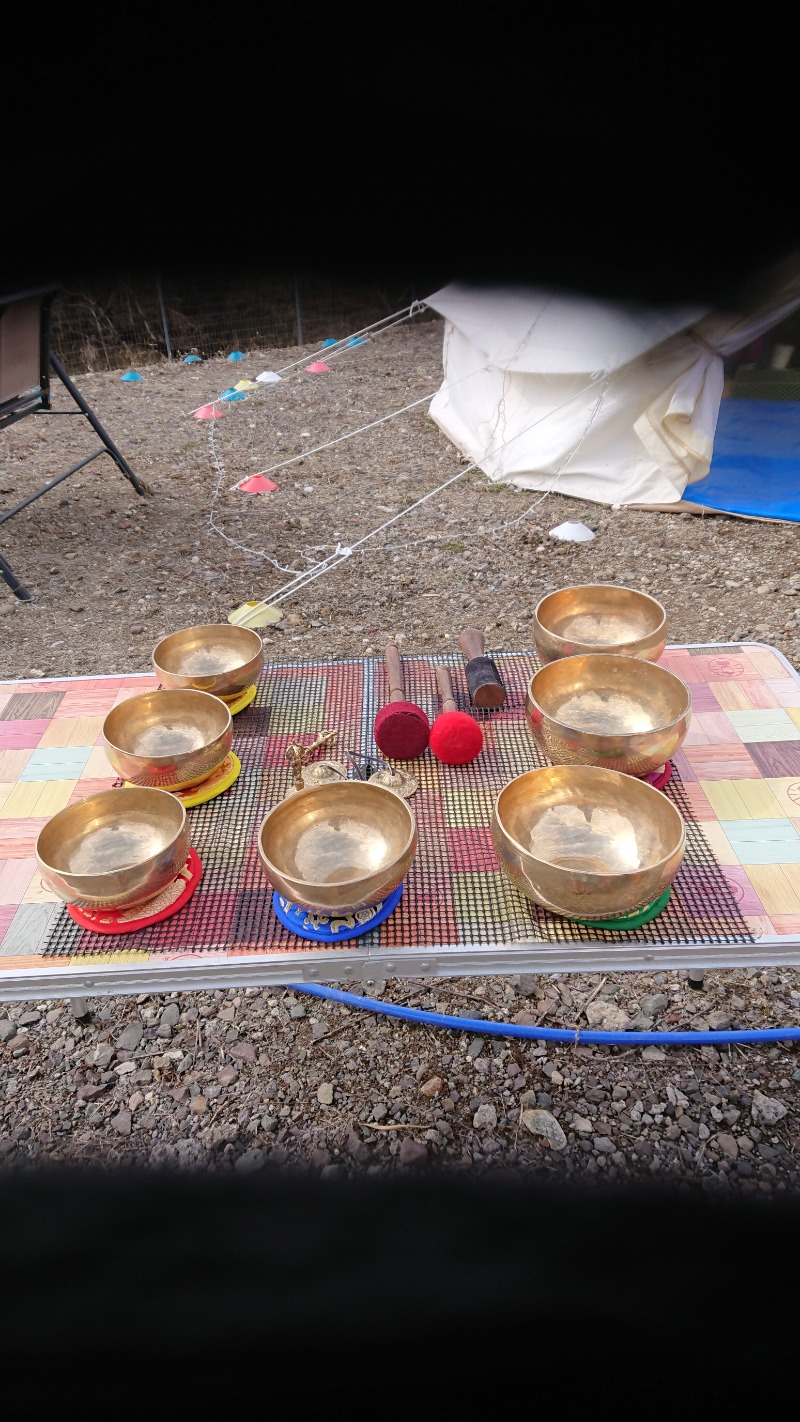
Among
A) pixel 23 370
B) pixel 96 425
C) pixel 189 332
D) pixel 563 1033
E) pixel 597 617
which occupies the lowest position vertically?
pixel 189 332

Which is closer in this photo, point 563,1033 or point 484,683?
point 484,683

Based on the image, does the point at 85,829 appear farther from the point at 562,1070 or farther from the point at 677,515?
the point at 677,515

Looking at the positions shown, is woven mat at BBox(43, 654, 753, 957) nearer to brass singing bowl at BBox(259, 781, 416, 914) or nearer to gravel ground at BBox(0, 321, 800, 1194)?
brass singing bowl at BBox(259, 781, 416, 914)

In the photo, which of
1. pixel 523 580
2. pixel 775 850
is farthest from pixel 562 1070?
pixel 523 580

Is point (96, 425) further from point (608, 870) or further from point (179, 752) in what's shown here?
point (608, 870)

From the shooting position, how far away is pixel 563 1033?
1.72m

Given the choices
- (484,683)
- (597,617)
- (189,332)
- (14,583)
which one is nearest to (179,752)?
(484,683)

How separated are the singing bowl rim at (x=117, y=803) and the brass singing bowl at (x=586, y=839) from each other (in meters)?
0.43

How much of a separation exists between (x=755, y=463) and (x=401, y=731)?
2935mm

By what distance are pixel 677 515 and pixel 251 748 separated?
279 centimetres

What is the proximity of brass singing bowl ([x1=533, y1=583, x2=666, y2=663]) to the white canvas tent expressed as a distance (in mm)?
1846

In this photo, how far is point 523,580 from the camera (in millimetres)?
3312

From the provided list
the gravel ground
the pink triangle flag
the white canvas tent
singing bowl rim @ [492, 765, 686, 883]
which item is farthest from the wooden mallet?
the pink triangle flag

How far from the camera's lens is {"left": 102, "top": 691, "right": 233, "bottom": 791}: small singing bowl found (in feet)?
4.34
